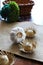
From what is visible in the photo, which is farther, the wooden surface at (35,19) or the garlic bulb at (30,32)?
the garlic bulb at (30,32)

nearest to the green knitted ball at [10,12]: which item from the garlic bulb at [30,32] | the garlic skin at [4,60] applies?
the garlic bulb at [30,32]

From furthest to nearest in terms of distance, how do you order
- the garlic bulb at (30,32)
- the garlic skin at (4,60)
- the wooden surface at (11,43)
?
the garlic bulb at (30,32) < the wooden surface at (11,43) < the garlic skin at (4,60)

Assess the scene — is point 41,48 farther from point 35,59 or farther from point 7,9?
point 7,9

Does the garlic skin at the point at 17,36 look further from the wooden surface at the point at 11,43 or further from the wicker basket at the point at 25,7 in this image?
the wicker basket at the point at 25,7

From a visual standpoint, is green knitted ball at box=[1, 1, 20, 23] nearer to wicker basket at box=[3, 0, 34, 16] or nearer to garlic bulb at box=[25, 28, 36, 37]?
wicker basket at box=[3, 0, 34, 16]

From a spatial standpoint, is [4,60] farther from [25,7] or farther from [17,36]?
[25,7]

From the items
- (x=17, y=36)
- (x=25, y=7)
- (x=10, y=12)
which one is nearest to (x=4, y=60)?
(x=17, y=36)

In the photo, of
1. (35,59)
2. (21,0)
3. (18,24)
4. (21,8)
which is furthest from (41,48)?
(21,0)

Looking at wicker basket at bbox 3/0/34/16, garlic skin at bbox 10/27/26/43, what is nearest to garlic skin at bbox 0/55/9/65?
garlic skin at bbox 10/27/26/43
